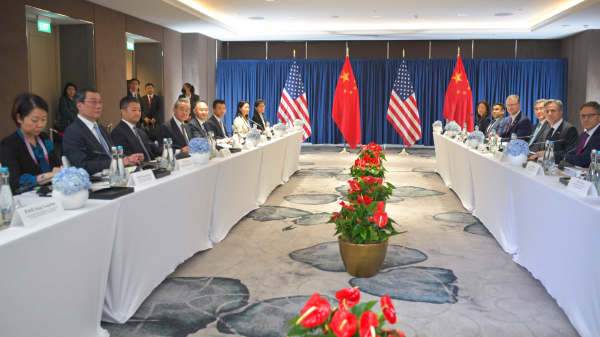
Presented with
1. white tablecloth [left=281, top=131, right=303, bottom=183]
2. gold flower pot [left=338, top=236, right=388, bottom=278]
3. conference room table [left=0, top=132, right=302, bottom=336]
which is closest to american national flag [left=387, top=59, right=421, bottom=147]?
white tablecloth [left=281, top=131, right=303, bottom=183]

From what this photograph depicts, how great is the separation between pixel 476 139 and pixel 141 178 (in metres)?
4.14

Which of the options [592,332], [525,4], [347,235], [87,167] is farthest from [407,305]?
[525,4]

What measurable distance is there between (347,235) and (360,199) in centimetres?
27

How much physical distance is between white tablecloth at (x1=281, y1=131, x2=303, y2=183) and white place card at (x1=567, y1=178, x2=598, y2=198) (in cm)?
496

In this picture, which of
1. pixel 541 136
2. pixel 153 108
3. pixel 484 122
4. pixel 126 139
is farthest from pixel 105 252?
pixel 153 108

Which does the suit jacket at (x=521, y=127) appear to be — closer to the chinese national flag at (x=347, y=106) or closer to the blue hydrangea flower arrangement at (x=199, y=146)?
the blue hydrangea flower arrangement at (x=199, y=146)

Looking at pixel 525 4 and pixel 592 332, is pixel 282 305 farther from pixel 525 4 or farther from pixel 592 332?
pixel 525 4

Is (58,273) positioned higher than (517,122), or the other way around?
(517,122)

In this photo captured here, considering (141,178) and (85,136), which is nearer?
(141,178)

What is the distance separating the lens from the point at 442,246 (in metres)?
4.14

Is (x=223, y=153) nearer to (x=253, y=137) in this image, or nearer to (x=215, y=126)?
(x=253, y=137)

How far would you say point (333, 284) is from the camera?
3230 mm

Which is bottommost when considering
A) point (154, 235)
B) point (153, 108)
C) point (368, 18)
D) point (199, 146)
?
point (154, 235)

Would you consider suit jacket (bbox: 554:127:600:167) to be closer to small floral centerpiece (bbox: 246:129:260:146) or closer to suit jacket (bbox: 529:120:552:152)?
suit jacket (bbox: 529:120:552:152)
